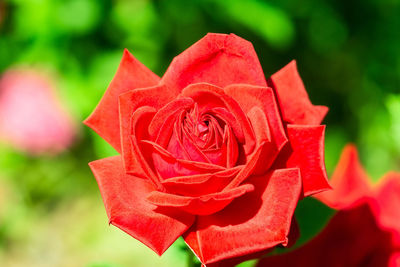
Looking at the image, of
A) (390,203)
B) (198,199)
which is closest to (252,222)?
(198,199)

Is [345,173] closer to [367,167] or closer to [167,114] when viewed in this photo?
[167,114]

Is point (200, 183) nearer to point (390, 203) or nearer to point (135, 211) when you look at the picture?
point (135, 211)

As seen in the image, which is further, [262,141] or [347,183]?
[347,183]

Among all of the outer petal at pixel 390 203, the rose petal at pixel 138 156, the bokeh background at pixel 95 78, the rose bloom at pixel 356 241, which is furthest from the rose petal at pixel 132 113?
the bokeh background at pixel 95 78

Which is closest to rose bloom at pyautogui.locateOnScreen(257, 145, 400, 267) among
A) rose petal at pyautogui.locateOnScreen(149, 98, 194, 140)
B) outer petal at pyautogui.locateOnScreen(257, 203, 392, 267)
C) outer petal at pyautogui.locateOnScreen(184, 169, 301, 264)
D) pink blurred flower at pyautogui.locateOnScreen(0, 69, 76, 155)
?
outer petal at pyautogui.locateOnScreen(257, 203, 392, 267)

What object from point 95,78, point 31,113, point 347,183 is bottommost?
point 31,113

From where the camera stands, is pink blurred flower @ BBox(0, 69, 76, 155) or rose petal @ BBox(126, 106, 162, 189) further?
pink blurred flower @ BBox(0, 69, 76, 155)

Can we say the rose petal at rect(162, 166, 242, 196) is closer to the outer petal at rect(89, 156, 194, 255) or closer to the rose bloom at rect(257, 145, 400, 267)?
the outer petal at rect(89, 156, 194, 255)
